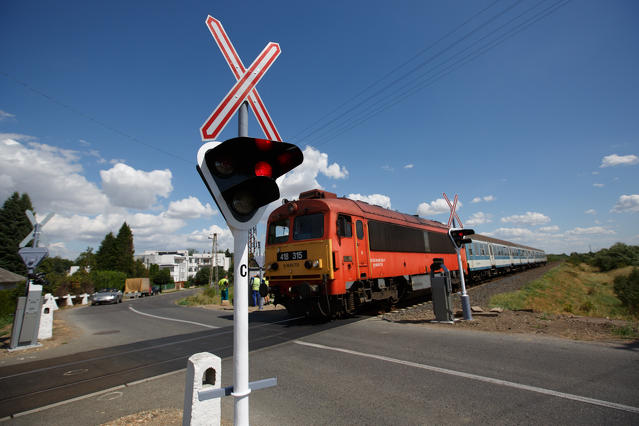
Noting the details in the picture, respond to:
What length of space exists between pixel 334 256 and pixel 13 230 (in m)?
60.8

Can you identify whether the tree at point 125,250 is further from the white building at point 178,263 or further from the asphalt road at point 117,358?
the asphalt road at point 117,358

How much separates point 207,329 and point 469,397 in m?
8.60

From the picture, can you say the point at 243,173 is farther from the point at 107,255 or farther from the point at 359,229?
the point at 107,255

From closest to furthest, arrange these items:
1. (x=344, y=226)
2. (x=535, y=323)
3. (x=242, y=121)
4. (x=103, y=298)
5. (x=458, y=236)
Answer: (x=242, y=121) < (x=535, y=323) < (x=458, y=236) < (x=344, y=226) < (x=103, y=298)

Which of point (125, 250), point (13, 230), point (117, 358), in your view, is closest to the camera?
point (117, 358)

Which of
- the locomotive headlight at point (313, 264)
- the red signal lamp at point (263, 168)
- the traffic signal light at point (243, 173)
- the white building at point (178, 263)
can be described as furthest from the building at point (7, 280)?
the white building at point (178, 263)

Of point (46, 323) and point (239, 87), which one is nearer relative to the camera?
point (239, 87)

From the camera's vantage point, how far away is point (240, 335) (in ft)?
6.49

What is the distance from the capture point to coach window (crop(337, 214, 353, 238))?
30.4ft

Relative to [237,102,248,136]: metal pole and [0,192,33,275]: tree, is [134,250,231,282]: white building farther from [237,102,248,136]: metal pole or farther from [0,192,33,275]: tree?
[237,102,248,136]: metal pole

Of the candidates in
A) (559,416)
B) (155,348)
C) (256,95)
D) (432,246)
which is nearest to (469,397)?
(559,416)

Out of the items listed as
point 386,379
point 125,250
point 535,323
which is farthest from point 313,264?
point 125,250

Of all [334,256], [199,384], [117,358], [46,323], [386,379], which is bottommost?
[117,358]

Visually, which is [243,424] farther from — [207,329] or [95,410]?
[207,329]
